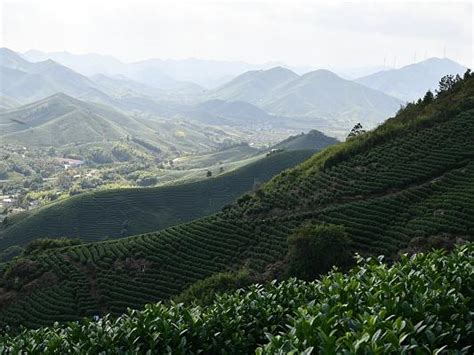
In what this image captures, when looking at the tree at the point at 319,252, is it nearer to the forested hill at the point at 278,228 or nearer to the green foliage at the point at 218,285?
the forested hill at the point at 278,228

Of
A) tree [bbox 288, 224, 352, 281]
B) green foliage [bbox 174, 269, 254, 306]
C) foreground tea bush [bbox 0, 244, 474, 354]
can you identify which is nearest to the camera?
foreground tea bush [bbox 0, 244, 474, 354]

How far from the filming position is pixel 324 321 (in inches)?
336

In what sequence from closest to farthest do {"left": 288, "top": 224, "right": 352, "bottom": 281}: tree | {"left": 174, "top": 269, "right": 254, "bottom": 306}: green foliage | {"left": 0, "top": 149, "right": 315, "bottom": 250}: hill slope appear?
{"left": 174, "top": 269, "right": 254, "bottom": 306}: green foliage < {"left": 288, "top": 224, "right": 352, "bottom": 281}: tree < {"left": 0, "top": 149, "right": 315, "bottom": 250}: hill slope

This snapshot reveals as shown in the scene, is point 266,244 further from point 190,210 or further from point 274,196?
point 190,210

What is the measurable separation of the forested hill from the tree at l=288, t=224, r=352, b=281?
202 cm

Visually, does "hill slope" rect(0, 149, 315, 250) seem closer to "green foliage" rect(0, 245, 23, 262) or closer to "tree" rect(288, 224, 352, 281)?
"green foliage" rect(0, 245, 23, 262)

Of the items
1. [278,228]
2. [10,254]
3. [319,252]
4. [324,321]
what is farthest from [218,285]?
[10,254]

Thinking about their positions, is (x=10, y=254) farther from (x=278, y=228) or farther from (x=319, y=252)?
(x=319, y=252)

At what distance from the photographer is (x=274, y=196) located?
187ft

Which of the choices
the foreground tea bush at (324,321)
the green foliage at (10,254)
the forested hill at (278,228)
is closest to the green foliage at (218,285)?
the forested hill at (278,228)

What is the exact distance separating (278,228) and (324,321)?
4161cm

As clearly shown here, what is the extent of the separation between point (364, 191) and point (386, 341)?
45.0 m

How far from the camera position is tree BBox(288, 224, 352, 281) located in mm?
39284

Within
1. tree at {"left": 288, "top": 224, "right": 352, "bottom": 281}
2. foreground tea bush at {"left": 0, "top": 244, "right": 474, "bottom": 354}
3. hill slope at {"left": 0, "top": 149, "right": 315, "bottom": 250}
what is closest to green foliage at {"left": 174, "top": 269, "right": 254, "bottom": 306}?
tree at {"left": 288, "top": 224, "right": 352, "bottom": 281}
